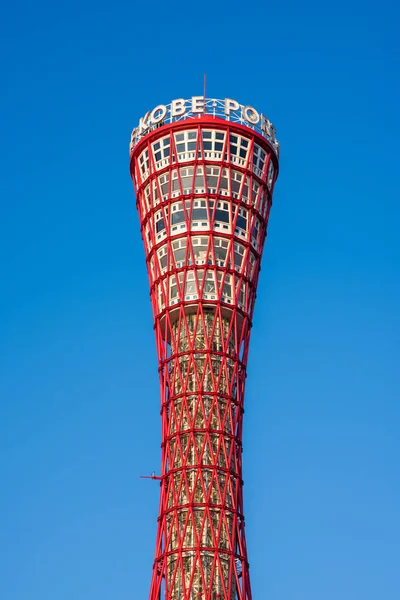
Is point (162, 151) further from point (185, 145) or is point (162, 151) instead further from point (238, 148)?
point (238, 148)

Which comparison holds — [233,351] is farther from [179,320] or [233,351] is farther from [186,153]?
[186,153]

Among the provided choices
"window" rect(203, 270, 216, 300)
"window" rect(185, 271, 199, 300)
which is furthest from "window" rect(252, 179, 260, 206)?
"window" rect(185, 271, 199, 300)

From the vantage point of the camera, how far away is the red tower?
383 ft

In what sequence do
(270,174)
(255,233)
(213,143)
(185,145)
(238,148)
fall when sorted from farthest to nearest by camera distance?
1. (270,174)
2. (238,148)
3. (185,145)
4. (213,143)
5. (255,233)

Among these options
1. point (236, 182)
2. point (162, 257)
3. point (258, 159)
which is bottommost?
point (162, 257)

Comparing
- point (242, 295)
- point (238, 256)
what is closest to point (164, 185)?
point (238, 256)

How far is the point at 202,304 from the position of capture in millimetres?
123750

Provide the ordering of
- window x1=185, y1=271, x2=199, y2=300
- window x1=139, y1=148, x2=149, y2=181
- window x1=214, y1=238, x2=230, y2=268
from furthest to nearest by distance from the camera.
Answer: window x1=139, y1=148, x2=149, y2=181 < window x1=214, y1=238, x2=230, y2=268 < window x1=185, y1=271, x2=199, y2=300

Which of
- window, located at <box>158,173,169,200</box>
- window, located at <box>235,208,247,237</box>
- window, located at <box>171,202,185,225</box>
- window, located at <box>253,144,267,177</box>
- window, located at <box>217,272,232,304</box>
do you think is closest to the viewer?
window, located at <box>217,272,232,304</box>

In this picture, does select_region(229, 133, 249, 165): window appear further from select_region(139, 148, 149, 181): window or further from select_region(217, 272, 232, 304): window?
select_region(217, 272, 232, 304): window

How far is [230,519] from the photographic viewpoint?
4643 inches

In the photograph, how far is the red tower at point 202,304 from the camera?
383ft

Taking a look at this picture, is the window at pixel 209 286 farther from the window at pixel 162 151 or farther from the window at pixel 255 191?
the window at pixel 162 151

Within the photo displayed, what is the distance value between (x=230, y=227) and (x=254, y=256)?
405 cm
